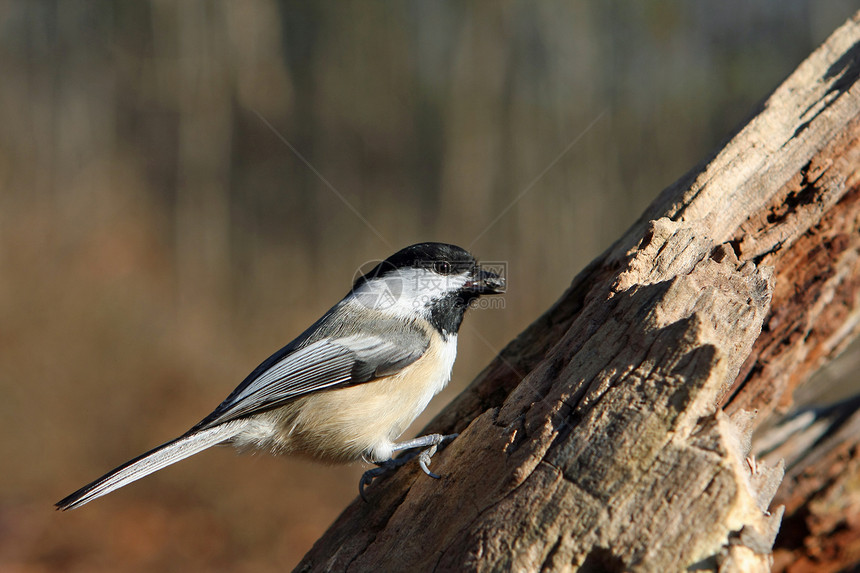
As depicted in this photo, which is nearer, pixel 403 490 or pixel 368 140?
pixel 403 490

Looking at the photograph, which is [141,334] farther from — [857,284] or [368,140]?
[857,284]

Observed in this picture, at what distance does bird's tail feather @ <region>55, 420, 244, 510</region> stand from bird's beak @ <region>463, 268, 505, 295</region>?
1.17 meters

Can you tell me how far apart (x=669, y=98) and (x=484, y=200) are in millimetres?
2855

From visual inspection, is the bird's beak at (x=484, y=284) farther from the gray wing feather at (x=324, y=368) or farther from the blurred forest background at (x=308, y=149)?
the blurred forest background at (x=308, y=149)

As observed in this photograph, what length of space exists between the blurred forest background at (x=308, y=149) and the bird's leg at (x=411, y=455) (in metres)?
4.13

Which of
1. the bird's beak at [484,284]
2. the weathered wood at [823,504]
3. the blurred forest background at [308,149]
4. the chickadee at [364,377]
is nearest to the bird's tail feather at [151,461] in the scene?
the chickadee at [364,377]

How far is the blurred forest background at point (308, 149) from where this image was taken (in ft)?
22.3

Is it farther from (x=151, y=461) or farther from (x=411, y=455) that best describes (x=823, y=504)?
(x=151, y=461)

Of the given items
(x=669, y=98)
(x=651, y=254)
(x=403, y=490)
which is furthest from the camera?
(x=669, y=98)

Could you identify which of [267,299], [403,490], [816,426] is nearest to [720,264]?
[403,490]

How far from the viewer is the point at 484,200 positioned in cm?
736

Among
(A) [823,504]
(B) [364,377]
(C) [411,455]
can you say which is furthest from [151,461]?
(A) [823,504]

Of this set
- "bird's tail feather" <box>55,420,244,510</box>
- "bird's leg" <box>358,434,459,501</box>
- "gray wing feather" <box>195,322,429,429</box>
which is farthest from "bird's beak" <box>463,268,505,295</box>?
"bird's tail feather" <box>55,420,244,510</box>

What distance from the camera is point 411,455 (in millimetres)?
2408
